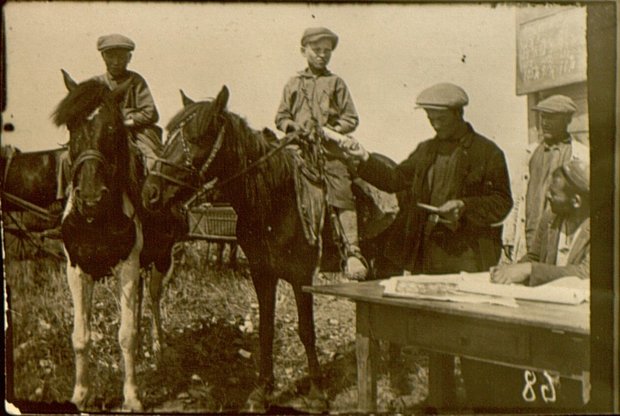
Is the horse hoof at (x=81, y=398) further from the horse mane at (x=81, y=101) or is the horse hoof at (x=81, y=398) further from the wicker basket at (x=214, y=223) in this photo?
the horse mane at (x=81, y=101)

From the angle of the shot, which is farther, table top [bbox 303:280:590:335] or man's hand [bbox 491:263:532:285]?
man's hand [bbox 491:263:532:285]

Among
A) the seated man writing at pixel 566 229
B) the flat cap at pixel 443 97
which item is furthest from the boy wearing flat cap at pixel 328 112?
the seated man writing at pixel 566 229

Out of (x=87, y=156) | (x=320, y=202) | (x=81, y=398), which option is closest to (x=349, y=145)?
(x=320, y=202)

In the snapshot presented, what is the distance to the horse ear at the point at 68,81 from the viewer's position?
3.40 meters

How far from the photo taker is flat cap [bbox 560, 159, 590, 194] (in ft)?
11.1

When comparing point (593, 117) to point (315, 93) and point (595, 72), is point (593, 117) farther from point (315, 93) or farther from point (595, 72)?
point (315, 93)

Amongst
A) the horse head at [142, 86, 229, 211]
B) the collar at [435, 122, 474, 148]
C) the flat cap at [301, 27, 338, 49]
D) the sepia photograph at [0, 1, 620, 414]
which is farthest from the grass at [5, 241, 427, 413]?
the flat cap at [301, 27, 338, 49]

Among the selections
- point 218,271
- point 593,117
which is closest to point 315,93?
point 218,271

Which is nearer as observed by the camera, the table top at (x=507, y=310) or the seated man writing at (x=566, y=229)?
the table top at (x=507, y=310)

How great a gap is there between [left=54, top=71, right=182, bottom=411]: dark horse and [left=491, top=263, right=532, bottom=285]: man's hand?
1547 mm

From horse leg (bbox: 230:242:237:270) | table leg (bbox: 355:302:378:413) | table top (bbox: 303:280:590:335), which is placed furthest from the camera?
horse leg (bbox: 230:242:237:270)

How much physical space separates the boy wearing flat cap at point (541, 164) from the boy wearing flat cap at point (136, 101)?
1737 mm

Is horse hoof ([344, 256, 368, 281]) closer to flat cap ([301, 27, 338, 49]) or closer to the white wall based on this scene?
the white wall

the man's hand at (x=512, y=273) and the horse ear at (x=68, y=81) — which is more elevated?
the horse ear at (x=68, y=81)
